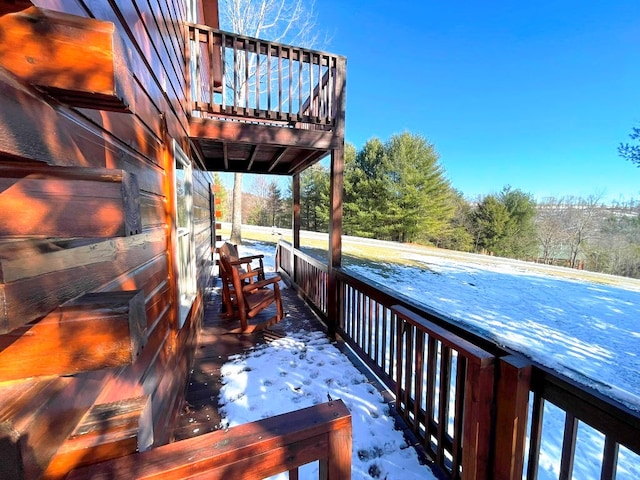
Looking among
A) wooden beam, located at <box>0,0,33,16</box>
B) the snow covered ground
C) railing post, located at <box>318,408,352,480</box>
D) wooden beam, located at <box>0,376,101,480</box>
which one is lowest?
the snow covered ground

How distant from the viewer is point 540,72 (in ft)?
67.5

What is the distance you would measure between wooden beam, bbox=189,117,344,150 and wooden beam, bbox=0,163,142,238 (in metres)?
3.00

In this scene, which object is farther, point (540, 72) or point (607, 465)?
point (540, 72)

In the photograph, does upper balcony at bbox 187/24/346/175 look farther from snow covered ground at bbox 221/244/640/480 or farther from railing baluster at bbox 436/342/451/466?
railing baluster at bbox 436/342/451/466

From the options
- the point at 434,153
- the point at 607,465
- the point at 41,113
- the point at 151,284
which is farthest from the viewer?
the point at 434,153

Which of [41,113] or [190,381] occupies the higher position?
[41,113]

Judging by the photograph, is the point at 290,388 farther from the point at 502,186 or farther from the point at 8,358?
the point at 502,186

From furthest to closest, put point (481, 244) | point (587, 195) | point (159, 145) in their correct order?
point (587, 195) → point (481, 244) → point (159, 145)

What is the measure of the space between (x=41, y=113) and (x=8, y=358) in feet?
1.21

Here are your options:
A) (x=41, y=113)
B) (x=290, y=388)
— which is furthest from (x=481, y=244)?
(x=41, y=113)

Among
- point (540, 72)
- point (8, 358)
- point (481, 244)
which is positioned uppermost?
point (540, 72)

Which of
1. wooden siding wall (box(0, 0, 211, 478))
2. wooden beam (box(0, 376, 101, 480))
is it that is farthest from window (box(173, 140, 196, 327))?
wooden beam (box(0, 376, 101, 480))

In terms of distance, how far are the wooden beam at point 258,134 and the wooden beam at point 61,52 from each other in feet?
9.79

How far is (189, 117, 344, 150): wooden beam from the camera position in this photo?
10.1 feet
